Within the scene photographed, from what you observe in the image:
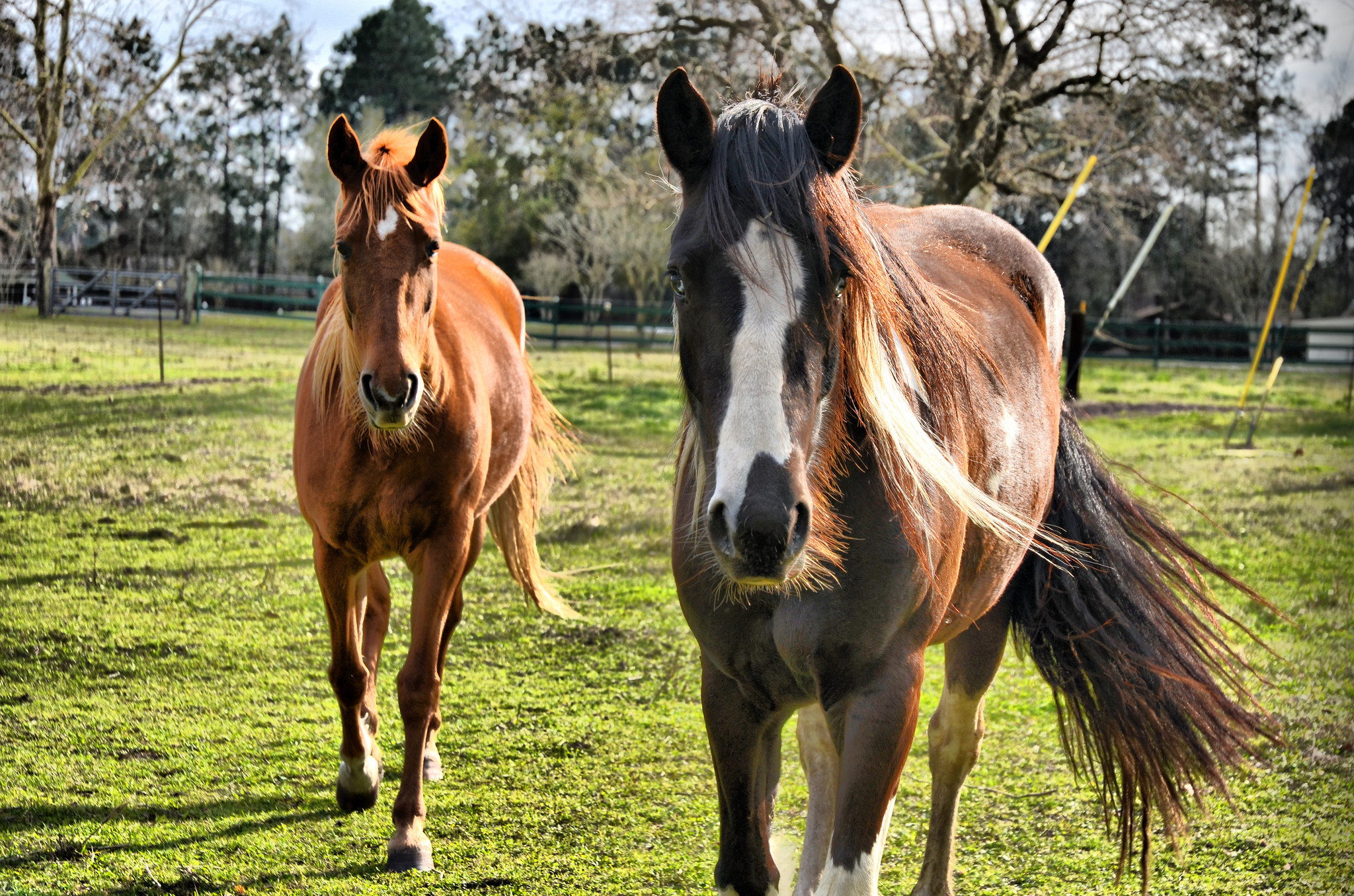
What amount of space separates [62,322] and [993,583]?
5.45 meters

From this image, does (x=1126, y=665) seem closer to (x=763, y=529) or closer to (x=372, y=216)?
(x=763, y=529)

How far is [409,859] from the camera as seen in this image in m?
2.81

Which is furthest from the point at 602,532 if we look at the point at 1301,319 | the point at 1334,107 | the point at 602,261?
the point at 602,261

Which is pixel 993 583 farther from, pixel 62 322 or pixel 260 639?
pixel 62 322

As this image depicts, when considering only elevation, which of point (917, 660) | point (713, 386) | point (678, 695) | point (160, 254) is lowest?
point (678, 695)

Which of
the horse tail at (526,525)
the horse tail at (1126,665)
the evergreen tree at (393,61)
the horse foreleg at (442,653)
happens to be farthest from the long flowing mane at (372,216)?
the evergreen tree at (393,61)

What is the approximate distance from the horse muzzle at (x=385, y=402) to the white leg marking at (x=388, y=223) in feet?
1.49

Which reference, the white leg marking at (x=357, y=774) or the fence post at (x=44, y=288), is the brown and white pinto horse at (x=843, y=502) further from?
the fence post at (x=44, y=288)

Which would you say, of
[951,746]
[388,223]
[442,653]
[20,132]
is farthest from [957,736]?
[20,132]

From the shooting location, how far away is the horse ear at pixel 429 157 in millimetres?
3006

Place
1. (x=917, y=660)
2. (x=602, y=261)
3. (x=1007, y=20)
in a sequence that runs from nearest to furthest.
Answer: (x=917, y=660), (x=1007, y=20), (x=602, y=261)

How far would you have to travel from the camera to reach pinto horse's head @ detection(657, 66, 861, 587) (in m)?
1.39

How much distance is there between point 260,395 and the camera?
884 centimetres

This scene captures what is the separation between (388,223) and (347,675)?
1457mm
